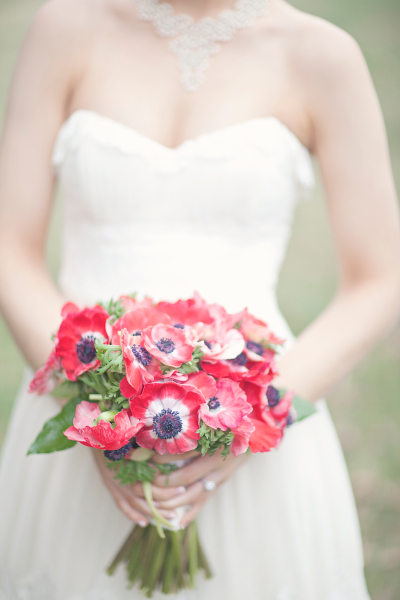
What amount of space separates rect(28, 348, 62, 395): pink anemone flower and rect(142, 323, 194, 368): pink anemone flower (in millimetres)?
256

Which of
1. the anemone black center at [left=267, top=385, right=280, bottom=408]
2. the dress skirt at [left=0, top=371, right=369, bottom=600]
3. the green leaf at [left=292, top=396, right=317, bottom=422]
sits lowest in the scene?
the dress skirt at [left=0, top=371, right=369, bottom=600]

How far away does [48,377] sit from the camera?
131 centimetres

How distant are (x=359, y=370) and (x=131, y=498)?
3.85 metres

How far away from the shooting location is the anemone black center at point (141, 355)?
1121 mm

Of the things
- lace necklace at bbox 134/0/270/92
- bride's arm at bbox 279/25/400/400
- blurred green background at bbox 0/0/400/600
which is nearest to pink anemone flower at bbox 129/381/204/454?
bride's arm at bbox 279/25/400/400

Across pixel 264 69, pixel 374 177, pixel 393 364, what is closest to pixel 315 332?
pixel 374 177

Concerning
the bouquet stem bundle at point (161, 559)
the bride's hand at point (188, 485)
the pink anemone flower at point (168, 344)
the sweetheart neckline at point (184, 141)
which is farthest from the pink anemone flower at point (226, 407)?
the sweetheart neckline at point (184, 141)

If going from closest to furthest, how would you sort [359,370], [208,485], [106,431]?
[106,431] → [208,485] → [359,370]

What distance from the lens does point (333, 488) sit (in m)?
1.76

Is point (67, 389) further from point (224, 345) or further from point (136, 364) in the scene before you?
point (224, 345)

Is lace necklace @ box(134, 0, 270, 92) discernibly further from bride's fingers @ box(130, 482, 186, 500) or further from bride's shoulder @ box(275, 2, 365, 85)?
bride's fingers @ box(130, 482, 186, 500)

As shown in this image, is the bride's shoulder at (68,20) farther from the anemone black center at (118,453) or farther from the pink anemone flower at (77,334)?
the anemone black center at (118,453)

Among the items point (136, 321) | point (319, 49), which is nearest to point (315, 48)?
point (319, 49)

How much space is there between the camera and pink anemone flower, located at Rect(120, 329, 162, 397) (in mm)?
1100
